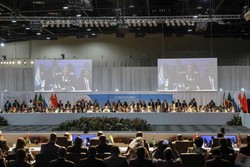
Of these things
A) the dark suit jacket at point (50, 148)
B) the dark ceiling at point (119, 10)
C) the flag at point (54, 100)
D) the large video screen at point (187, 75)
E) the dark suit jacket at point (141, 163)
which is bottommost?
the dark suit jacket at point (50, 148)

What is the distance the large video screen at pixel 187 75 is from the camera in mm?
22766

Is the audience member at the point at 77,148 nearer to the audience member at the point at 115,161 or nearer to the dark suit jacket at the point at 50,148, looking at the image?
the dark suit jacket at the point at 50,148

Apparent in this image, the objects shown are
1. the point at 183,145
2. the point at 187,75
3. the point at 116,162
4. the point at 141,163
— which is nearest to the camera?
the point at 141,163

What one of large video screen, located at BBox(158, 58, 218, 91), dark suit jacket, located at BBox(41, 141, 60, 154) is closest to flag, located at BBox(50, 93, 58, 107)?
large video screen, located at BBox(158, 58, 218, 91)

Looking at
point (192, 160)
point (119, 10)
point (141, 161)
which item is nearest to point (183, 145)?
point (192, 160)

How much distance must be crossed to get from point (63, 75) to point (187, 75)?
24.9 feet

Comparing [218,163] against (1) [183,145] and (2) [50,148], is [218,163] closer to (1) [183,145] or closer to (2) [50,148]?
(1) [183,145]

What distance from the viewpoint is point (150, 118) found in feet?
64.6

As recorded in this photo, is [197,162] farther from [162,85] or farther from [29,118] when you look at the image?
[162,85]

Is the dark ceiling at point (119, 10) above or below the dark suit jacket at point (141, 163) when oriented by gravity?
above

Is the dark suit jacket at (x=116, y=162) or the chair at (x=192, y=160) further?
the chair at (x=192, y=160)

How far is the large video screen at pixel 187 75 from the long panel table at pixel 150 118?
11.4ft

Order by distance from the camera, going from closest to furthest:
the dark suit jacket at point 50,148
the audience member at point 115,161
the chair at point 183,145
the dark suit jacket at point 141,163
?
the dark suit jacket at point 141,163, the audience member at point 115,161, the dark suit jacket at point 50,148, the chair at point 183,145

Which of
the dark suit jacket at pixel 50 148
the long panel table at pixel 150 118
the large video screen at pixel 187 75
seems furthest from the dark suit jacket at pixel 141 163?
the large video screen at pixel 187 75
